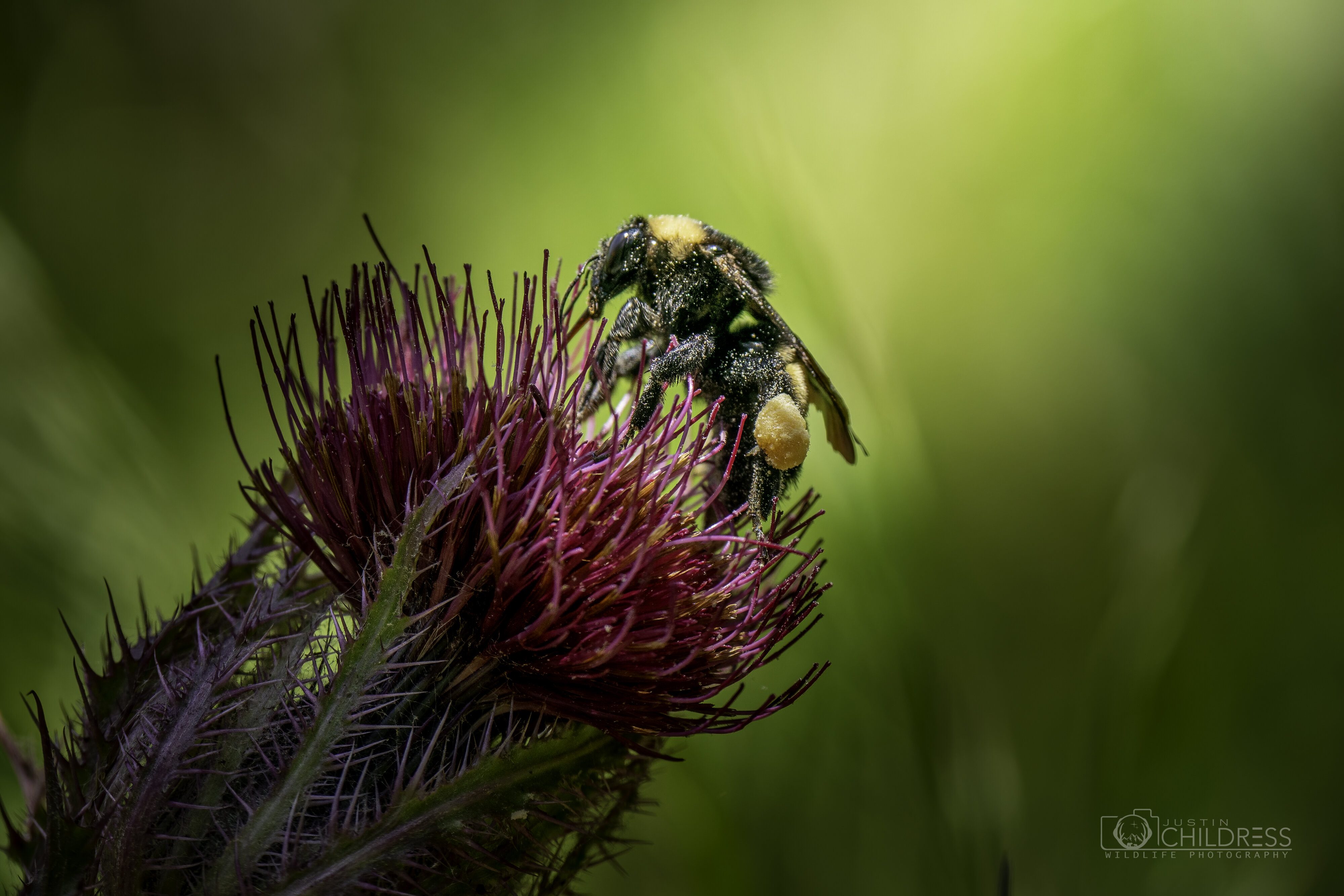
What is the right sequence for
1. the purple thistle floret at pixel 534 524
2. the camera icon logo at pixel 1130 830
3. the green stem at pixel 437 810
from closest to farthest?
the green stem at pixel 437 810
the purple thistle floret at pixel 534 524
the camera icon logo at pixel 1130 830

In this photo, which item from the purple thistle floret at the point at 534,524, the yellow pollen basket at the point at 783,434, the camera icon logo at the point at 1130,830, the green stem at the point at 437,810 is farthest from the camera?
the camera icon logo at the point at 1130,830

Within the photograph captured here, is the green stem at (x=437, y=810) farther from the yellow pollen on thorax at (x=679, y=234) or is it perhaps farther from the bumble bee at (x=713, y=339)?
the yellow pollen on thorax at (x=679, y=234)

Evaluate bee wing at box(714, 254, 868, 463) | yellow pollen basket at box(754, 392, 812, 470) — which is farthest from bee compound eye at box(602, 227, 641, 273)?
yellow pollen basket at box(754, 392, 812, 470)

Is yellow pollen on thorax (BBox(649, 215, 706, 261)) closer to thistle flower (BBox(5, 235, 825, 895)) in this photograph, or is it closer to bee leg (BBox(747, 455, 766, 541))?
thistle flower (BBox(5, 235, 825, 895))

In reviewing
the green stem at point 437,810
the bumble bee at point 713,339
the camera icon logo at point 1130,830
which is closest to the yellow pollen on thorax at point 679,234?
the bumble bee at point 713,339

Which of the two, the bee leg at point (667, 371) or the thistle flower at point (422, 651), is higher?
the bee leg at point (667, 371)

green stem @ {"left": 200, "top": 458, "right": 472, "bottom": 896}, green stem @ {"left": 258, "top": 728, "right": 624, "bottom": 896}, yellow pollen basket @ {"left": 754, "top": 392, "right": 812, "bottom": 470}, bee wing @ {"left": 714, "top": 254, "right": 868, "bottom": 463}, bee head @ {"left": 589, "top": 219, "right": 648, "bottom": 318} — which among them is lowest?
green stem @ {"left": 258, "top": 728, "right": 624, "bottom": 896}

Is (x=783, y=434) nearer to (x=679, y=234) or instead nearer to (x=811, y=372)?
(x=811, y=372)
